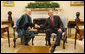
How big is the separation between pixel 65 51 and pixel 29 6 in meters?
3.20

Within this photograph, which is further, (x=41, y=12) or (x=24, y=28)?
(x=41, y=12)

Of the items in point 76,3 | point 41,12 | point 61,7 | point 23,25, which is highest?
point 76,3

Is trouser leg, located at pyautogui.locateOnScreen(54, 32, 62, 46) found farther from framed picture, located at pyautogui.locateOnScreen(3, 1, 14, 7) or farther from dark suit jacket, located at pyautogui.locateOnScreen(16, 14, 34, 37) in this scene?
framed picture, located at pyautogui.locateOnScreen(3, 1, 14, 7)

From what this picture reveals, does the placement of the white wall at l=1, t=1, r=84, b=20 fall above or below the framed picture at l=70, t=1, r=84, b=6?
below

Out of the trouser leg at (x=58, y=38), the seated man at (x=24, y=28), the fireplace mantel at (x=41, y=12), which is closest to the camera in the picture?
the trouser leg at (x=58, y=38)

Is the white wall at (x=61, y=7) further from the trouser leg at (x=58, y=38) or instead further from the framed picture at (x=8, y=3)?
the trouser leg at (x=58, y=38)

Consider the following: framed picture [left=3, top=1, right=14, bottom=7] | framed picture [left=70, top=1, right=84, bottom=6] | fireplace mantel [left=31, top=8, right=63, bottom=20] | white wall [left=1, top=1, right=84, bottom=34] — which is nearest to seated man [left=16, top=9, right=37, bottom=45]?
fireplace mantel [left=31, top=8, right=63, bottom=20]

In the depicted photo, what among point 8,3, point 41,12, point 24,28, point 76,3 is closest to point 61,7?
point 76,3

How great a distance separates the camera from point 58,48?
5.14 meters

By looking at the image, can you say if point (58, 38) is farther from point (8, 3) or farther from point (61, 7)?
point (8, 3)

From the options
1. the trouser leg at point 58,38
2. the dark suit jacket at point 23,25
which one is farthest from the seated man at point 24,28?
the trouser leg at point 58,38

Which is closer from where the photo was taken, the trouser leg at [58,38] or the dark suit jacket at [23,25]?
the trouser leg at [58,38]

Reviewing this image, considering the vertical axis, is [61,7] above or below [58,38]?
above

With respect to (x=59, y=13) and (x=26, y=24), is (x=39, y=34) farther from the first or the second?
(x=26, y=24)
